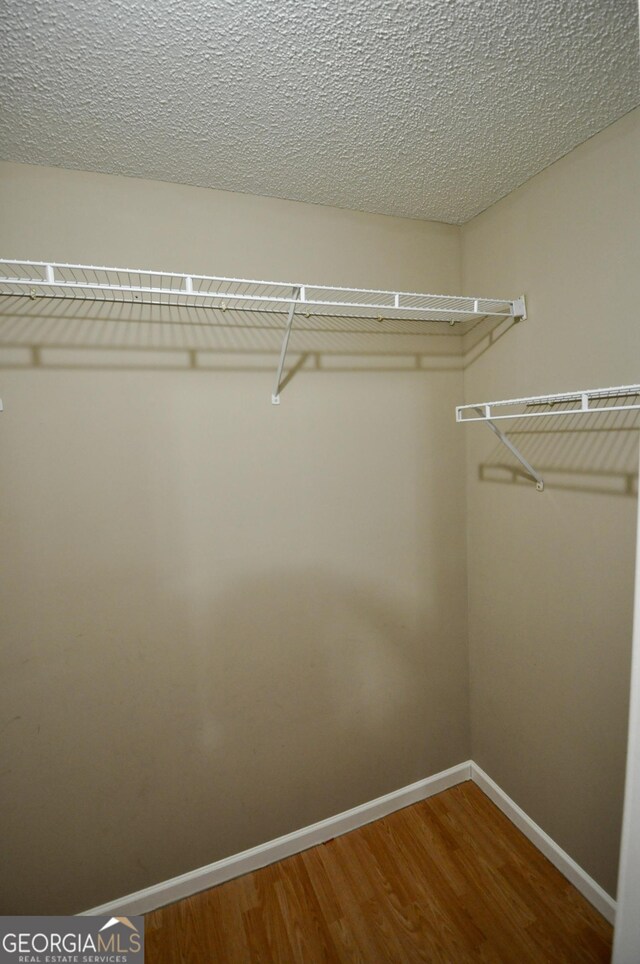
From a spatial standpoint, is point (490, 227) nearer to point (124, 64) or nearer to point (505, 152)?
point (505, 152)

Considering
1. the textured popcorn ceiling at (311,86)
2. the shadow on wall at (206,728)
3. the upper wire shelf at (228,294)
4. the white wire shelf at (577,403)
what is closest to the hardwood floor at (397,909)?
the shadow on wall at (206,728)

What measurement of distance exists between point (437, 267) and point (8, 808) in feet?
8.05

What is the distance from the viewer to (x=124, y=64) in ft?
3.16

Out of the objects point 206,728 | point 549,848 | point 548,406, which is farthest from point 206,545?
point 549,848

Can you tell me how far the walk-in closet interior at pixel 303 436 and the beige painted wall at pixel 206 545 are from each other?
1 cm

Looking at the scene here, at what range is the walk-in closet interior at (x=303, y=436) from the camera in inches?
42.9

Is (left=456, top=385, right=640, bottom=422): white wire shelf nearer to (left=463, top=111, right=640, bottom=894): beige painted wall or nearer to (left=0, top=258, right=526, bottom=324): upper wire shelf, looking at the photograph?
(left=463, top=111, right=640, bottom=894): beige painted wall

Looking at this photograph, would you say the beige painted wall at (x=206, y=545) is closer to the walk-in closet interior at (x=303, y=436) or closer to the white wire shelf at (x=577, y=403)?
the walk-in closet interior at (x=303, y=436)

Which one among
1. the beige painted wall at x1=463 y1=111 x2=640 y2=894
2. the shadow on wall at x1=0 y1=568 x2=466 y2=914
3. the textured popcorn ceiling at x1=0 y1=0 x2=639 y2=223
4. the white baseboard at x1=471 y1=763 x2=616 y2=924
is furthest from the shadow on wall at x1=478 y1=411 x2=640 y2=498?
the white baseboard at x1=471 y1=763 x2=616 y2=924

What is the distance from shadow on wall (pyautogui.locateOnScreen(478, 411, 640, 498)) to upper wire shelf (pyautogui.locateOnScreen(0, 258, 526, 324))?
43cm

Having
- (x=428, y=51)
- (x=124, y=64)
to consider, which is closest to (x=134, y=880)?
(x=124, y=64)

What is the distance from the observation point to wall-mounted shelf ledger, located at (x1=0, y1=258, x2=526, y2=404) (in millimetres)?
1225

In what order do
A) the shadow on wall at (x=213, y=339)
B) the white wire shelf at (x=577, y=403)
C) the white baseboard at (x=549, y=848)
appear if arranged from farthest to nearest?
the white baseboard at (x=549, y=848), the shadow on wall at (x=213, y=339), the white wire shelf at (x=577, y=403)

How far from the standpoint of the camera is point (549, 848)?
5.28 feet
